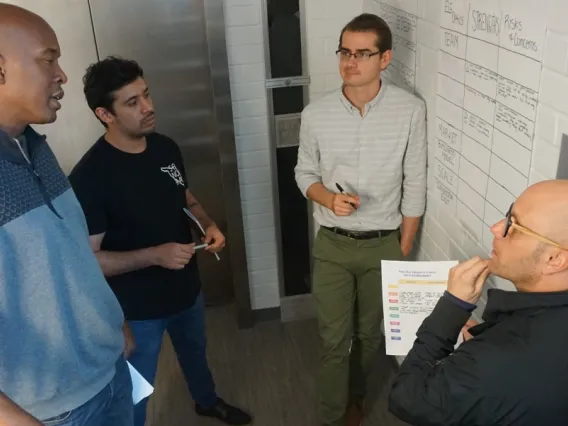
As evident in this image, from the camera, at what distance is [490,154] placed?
5.46ft

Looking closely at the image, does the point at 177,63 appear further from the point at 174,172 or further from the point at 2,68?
the point at 2,68

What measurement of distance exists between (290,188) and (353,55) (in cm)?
105

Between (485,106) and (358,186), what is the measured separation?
620 mm

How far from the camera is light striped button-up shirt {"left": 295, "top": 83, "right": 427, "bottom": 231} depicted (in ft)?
6.81

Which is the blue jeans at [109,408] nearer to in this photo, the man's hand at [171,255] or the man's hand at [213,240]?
the man's hand at [171,255]

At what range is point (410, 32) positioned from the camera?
7.06ft

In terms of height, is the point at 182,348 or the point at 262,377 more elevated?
the point at 182,348

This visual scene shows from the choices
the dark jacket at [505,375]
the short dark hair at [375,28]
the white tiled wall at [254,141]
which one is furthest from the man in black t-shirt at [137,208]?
the dark jacket at [505,375]

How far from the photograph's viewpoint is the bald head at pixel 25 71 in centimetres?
125

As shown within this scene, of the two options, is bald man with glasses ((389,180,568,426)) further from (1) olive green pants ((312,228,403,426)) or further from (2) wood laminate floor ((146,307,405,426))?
(2) wood laminate floor ((146,307,405,426))

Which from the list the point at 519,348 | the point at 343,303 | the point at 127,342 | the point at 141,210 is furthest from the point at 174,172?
the point at 519,348

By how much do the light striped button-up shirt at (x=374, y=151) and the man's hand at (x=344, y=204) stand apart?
0.12 metres

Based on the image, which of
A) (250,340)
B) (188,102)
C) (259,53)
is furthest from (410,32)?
(250,340)

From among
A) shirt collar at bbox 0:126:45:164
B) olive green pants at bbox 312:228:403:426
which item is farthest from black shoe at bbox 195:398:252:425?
shirt collar at bbox 0:126:45:164
